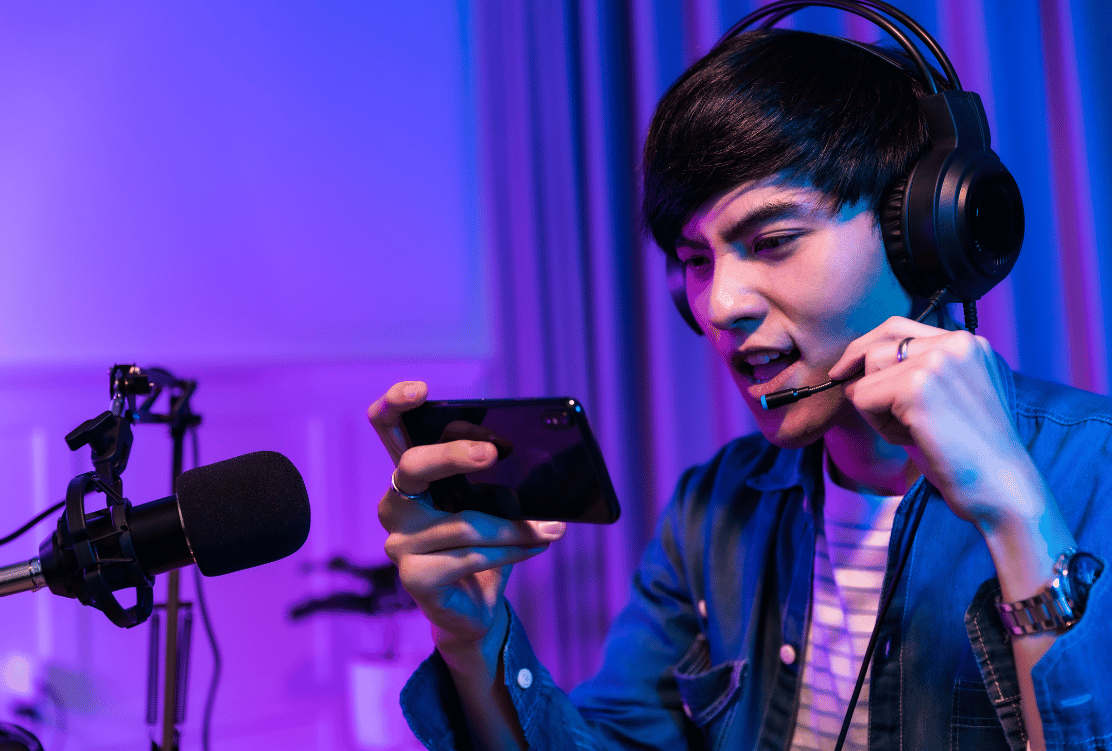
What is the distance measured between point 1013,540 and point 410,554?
525mm

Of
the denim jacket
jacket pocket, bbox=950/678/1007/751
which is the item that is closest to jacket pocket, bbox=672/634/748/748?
the denim jacket

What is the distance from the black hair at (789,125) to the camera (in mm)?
923

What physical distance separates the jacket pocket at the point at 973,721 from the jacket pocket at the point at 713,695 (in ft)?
0.84

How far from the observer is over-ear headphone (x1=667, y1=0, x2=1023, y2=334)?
2.77 feet

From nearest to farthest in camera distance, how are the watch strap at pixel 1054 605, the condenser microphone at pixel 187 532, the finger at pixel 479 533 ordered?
1. the condenser microphone at pixel 187 532
2. the watch strap at pixel 1054 605
3. the finger at pixel 479 533

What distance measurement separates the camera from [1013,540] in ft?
2.28

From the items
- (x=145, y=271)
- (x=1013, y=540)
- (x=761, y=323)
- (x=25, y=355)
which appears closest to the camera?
(x=1013, y=540)

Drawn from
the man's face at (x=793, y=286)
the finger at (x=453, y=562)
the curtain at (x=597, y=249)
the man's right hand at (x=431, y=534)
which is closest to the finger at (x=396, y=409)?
the man's right hand at (x=431, y=534)

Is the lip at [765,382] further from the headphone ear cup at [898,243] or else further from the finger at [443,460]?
the finger at [443,460]

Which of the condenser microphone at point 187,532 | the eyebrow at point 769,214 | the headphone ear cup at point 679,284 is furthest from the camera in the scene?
the headphone ear cup at point 679,284

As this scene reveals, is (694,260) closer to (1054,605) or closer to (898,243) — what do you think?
(898,243)

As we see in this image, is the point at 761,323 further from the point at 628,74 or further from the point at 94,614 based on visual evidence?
the point at 94,614

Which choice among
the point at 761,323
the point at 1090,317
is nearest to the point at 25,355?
the point at 761,323

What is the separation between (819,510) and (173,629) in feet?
2.81
